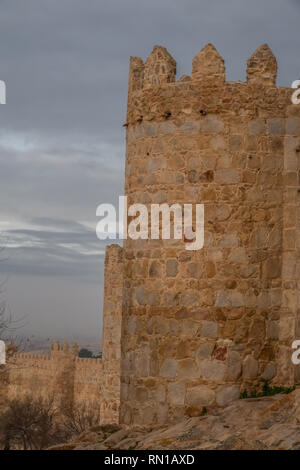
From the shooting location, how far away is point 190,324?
11883 millimetres

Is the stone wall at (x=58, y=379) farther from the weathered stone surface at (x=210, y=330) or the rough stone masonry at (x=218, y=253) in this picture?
the weathered stone surface at (x=210, y=330)

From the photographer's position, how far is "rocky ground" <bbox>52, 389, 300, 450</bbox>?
32.3ft

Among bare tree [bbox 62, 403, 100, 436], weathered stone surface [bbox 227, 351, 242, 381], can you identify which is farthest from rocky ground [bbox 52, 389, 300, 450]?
bare tree [bbox 62, 403, 100, 436]

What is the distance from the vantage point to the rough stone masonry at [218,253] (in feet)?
38.8

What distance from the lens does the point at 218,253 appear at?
11.9 metres

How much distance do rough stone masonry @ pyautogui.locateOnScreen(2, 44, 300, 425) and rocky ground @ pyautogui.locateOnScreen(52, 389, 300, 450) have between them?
0.37 meters

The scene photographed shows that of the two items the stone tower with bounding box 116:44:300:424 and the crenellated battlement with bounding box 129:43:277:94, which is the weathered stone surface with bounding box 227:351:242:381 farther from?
the crenellated battlement with bounding box 129:43:277:94

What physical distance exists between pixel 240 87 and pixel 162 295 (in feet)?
9.41

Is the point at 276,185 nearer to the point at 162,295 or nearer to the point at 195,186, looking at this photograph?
the point at 195,186

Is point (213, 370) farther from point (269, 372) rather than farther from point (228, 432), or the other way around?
point (228, 432)

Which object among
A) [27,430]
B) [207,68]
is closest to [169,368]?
[207,68]

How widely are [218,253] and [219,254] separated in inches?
0.7

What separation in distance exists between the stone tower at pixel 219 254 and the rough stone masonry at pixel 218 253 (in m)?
0.01
